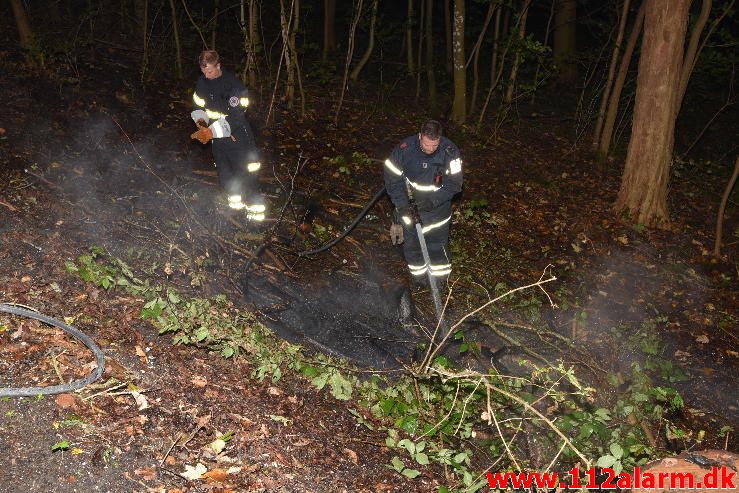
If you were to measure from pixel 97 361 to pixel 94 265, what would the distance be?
1305 mm

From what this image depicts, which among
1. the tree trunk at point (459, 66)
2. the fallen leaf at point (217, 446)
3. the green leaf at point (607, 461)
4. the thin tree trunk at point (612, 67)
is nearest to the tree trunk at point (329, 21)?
the tree trunk at point (459, 66)

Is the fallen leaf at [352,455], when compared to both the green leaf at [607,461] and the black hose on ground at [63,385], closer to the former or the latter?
the green leaf at [607,461]

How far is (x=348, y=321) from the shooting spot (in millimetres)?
5930

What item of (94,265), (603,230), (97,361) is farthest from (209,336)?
(603,230)

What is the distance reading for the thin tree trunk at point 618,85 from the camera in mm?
9934

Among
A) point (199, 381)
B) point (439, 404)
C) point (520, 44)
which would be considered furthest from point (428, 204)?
point (520, 44)

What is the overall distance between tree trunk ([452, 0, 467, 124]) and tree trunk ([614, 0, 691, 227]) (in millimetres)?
3301

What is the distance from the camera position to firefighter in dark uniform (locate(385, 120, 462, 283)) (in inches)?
234

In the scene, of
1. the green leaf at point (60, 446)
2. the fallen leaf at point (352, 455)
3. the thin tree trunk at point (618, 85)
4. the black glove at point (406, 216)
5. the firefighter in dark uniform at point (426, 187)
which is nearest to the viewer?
the green leaf at point (60, 446)

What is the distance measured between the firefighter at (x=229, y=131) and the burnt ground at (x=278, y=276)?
39 cm

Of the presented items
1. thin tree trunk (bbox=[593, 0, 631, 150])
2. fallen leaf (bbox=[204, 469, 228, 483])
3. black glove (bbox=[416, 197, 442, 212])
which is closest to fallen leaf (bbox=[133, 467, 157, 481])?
fallen leaf (bbox=[204, 469, 228, 483])

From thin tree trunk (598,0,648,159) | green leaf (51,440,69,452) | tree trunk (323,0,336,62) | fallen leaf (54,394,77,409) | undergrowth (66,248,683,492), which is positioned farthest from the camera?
tree trunk (323,0,336,62)

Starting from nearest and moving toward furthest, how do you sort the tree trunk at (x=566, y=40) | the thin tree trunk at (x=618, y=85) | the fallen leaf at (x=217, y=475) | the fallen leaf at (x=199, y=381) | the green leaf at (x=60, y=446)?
1. the green leaf at (x=60, y=446)
2. the fallen leaf at (x=217, y=475)
3. the fallen leaf at (x=199, y=381)
4. the thin tree trunk at (x=618, y=85)
5. the tree trunk at (x=566, y=40)

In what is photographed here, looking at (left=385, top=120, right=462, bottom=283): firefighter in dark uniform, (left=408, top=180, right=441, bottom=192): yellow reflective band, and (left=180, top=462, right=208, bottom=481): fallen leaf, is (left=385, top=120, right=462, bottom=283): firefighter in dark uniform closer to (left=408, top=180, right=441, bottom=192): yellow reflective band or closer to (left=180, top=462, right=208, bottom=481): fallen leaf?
(left=408, top=180, right=441, bottom=192): yellow reflective band
